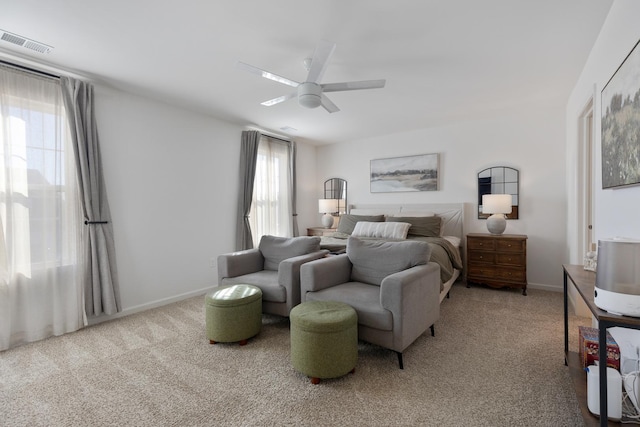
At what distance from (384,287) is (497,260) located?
8.84 ft

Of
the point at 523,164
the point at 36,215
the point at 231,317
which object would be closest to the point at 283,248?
the point at 231,317

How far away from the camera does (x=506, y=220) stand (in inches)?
167

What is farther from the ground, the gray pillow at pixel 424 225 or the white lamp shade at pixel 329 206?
the white lamp shade at pixel 329 206

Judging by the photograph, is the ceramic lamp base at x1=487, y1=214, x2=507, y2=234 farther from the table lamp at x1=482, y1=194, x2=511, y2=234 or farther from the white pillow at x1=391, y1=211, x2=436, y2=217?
the white pillow at x1=391, y1=211, x2=436, y2=217

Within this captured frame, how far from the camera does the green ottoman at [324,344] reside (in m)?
1.91

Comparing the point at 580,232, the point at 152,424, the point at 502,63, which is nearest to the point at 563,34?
the point at 502,63

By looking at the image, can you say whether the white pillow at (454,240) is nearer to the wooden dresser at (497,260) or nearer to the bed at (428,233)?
the bed at (428,233)

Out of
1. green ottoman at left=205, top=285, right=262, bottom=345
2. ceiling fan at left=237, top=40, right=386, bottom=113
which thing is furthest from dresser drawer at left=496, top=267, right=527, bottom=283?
green ottoman at left=205, top=285, right=262, bottom=345

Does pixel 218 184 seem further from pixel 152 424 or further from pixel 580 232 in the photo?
pixel 580 232

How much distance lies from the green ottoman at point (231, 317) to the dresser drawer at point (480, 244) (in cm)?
318

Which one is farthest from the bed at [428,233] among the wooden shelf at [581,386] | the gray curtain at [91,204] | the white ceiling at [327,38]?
the gray curtain at [91,204]

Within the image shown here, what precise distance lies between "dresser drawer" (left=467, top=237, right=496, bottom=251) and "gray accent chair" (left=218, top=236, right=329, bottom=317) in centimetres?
230

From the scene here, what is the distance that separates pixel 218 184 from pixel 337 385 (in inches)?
130

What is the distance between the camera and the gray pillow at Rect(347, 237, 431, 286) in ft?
8.36
